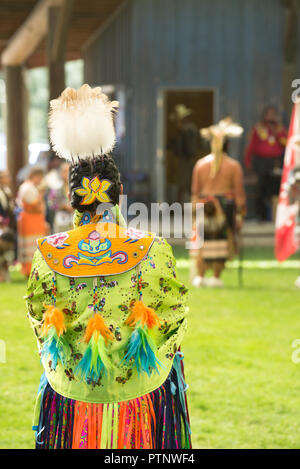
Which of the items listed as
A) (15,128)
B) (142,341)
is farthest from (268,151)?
(142,341)

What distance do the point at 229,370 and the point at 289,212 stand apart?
332cm

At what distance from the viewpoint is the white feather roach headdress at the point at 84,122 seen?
8.43 ft

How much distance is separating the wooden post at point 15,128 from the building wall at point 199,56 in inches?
85.0

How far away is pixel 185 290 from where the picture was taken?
105 inches

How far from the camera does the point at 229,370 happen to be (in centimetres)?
532

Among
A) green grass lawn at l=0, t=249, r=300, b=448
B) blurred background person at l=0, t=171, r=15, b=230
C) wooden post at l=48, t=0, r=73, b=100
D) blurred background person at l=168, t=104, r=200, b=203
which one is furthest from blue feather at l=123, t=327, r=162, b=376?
blurred background person at l=168, t=104, r=200, b=203

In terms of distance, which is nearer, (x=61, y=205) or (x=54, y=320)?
(x=54, y=320)

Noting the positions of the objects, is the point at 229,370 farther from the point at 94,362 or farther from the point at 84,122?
the point at 84,122

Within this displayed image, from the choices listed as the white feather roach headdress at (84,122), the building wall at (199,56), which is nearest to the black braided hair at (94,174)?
the white feather roach headdress at (84,122)

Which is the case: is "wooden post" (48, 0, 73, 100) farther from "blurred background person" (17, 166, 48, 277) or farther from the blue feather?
the blue feather

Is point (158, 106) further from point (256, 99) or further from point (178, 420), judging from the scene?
point (178, 420)

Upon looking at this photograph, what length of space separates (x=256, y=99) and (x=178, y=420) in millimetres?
10736

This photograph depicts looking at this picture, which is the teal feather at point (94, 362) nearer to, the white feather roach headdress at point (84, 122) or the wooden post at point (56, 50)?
the white feather roach headdress at point (84, 122)

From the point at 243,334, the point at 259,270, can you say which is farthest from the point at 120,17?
the point at 243,334
